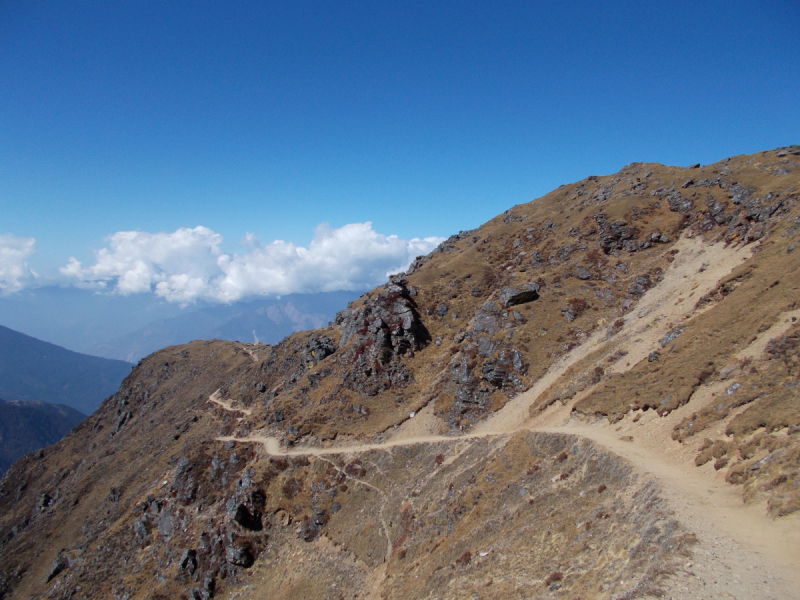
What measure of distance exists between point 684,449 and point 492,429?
33.5 m

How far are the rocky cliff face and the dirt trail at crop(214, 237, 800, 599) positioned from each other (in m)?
0.72

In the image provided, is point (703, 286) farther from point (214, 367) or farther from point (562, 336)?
point (214, 367)

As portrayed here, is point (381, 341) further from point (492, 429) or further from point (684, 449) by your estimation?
point (684, 449)

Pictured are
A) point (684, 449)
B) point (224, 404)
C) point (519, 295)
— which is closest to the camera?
point (684, 449)

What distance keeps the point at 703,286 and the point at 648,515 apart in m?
53.8

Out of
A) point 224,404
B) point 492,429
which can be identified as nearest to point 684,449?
point 492,429

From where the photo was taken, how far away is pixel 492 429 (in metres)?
61.0

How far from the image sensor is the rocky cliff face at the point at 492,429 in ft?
94.1

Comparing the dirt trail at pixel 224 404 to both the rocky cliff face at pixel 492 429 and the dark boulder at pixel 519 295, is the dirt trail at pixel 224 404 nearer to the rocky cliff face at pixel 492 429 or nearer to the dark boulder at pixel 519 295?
the rocky cliff face at pixel 492 429

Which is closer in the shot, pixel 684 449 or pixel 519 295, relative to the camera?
pixel 684 449

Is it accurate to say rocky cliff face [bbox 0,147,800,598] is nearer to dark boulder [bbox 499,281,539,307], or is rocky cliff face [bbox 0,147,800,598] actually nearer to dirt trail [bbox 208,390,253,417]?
dark boulder [bbox 499,281,539,307]

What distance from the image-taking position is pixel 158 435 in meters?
130

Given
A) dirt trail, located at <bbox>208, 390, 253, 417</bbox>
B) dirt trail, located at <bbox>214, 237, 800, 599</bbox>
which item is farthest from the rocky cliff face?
dirt trail, located at <bbox>208, 390, 253, 417</bbox>

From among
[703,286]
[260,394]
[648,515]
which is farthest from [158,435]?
[703,286]
